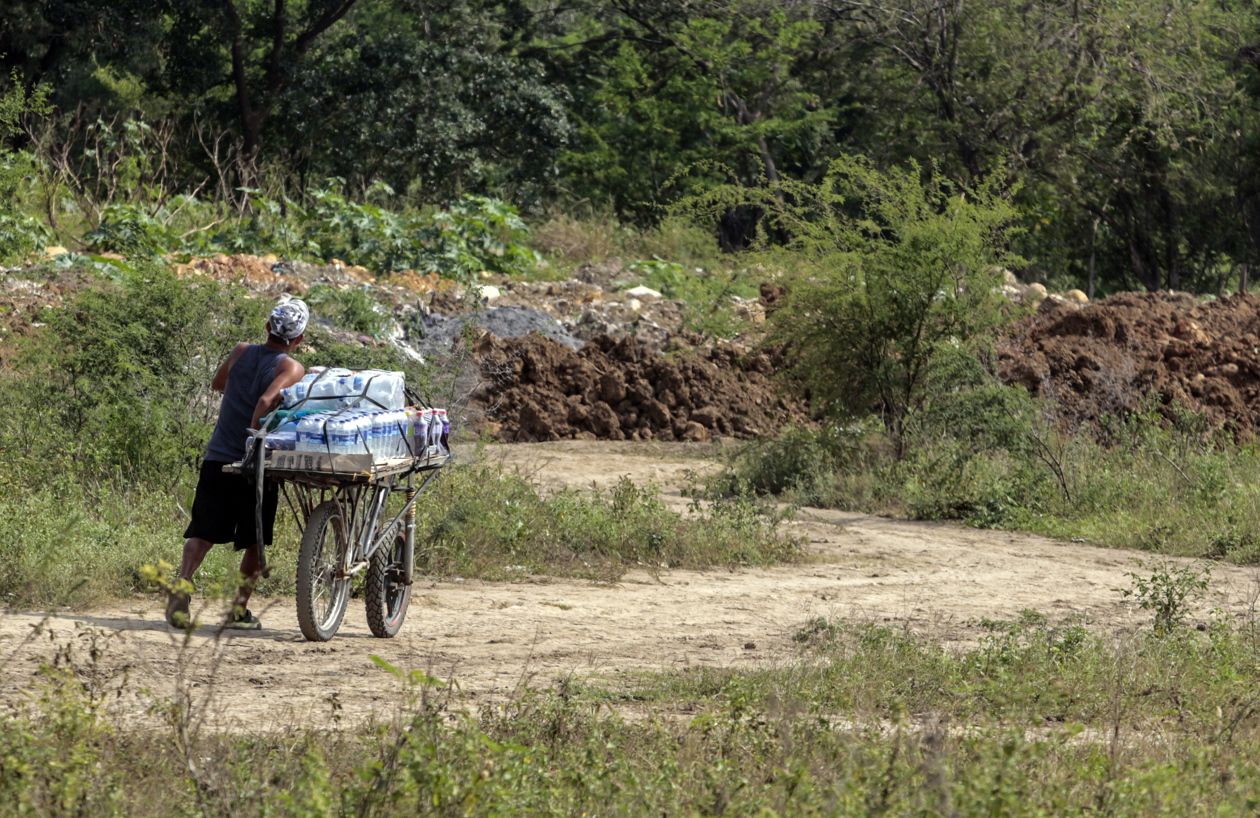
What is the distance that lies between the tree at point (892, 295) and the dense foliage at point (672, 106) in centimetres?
990

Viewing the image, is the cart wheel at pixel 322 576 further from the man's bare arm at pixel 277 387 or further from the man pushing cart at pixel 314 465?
the man's bare arm at pixel 277 387

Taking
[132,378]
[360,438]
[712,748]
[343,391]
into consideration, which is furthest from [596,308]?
[712,748]

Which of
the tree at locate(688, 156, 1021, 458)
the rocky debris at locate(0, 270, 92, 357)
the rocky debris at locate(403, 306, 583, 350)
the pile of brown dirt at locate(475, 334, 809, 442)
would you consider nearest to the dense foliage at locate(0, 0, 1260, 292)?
the rocky debris at locate(403, 306, 583, 350)

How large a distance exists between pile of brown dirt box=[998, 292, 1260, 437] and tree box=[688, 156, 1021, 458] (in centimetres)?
194

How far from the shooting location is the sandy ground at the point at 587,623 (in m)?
5.05

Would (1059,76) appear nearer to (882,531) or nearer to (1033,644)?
(882,531)

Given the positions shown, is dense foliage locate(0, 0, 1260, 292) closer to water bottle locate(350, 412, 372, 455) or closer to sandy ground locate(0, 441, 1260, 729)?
sandy ground locate(0, 441, 1260, 729)

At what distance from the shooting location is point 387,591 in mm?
6359

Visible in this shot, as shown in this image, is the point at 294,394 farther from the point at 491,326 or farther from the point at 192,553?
the point at 491,326

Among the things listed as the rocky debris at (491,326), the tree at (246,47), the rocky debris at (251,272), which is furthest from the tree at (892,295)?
the tree at (246,47)

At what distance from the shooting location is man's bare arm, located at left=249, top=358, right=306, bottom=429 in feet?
18.4

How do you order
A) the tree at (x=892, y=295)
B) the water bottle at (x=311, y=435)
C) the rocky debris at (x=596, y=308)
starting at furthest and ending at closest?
1. the rocky debris at (x=596, y=308)
2. the tree at (x=892, y=295)
3. the water bottle at (x=311, y=435)

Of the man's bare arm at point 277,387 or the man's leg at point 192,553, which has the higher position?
the man's bare arm at point 277,387

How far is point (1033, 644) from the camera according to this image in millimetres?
6066
